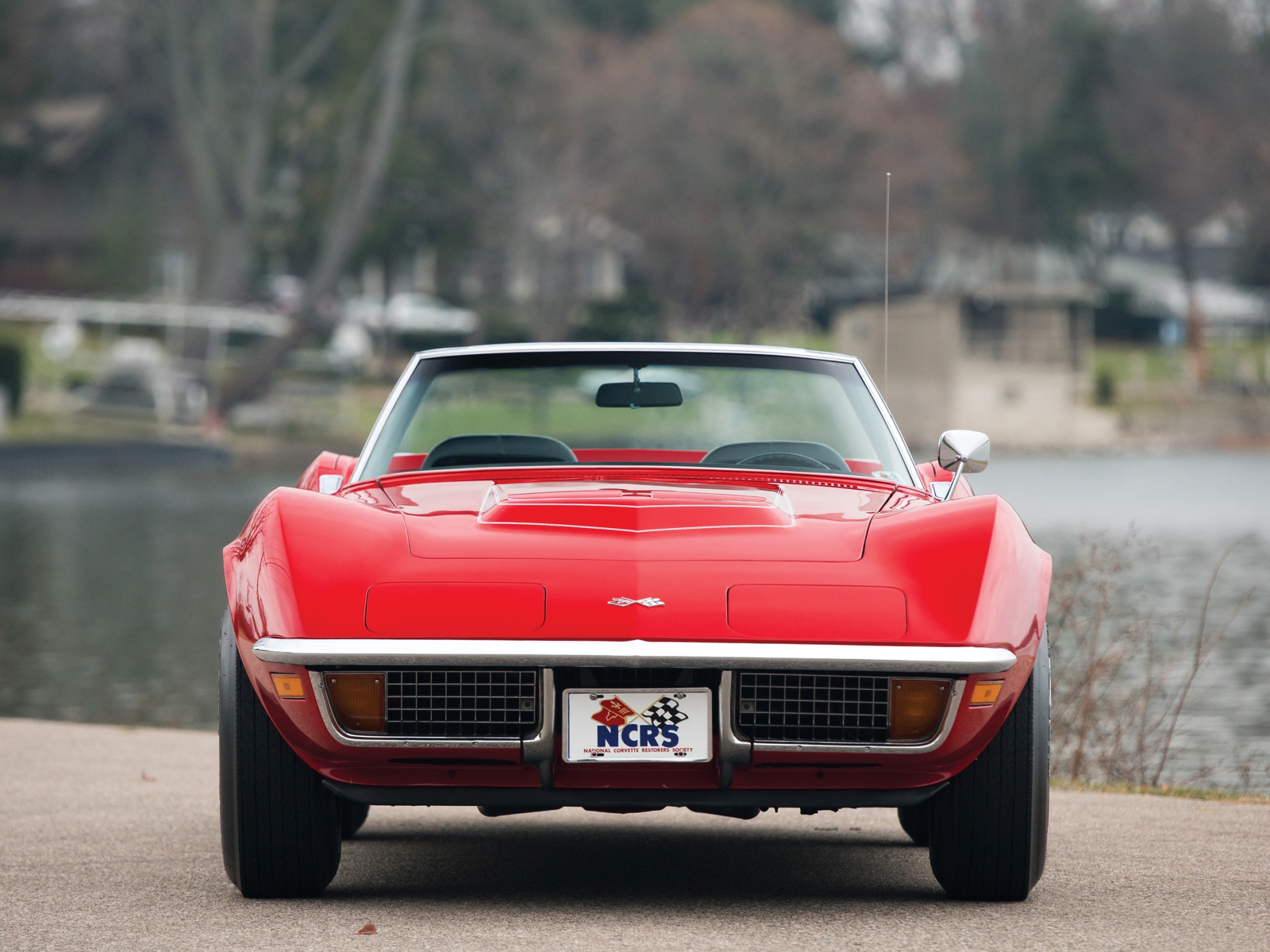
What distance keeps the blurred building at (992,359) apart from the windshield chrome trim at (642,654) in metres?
49.1

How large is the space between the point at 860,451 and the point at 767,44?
50510 mm

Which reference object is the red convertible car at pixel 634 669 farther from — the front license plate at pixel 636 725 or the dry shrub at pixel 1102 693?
the dry shrub at pixel 1102 693

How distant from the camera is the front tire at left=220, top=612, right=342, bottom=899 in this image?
165 inches

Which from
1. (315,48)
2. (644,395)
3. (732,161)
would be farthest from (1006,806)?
(732,161)

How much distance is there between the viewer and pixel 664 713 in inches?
155

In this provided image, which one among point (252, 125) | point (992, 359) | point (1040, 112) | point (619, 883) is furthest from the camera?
point (1040, 112)

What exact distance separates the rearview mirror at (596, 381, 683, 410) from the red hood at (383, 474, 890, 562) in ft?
1.88

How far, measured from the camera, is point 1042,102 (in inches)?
2552

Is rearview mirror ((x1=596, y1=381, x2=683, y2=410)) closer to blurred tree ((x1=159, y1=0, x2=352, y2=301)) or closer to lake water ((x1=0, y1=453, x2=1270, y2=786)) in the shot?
lake water ((x1=0, y1=453, x2=1270, y2=786))

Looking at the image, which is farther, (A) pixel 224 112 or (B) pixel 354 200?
(A) pixel 224 112

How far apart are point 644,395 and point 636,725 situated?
1.65m

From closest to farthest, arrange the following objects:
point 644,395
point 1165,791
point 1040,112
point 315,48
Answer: point 644,395 → point 1165,791 → point 315,48 → point 1040,112

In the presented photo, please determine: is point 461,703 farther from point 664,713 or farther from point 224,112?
point 224,112

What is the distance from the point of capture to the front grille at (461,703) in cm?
396
